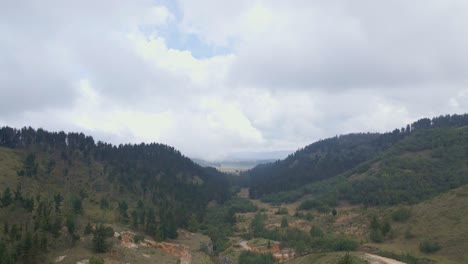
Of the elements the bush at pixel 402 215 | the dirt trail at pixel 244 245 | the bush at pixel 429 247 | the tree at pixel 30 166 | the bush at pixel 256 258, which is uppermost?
the tree at pixel 30 166

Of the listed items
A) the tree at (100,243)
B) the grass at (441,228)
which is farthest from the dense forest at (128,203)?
the grass at (441,228)

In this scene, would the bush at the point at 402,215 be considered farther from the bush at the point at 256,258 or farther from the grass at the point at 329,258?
the grass at the point at 329,258

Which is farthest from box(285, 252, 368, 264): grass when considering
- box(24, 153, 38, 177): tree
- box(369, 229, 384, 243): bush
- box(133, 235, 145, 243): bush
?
box(24, 153, 38, 177): tree

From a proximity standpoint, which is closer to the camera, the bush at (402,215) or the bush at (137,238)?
the bush at (137,238)

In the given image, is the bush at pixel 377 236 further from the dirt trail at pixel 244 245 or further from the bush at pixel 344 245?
the dirt trail at pixel 244 245

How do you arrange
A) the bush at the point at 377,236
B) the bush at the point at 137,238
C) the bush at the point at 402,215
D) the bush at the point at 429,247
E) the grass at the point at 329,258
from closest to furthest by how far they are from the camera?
the grass at the point at 329,258
the bush at the point at 429,247
the bush at the point at 377,236
the bush at the point at 137,238
the bush at the point at 402,215

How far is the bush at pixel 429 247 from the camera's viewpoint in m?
83.7

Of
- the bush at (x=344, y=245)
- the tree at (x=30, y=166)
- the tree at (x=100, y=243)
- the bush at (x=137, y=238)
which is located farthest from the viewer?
the tree at (x=30, y=166)

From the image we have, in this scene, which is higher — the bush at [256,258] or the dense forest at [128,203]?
the dense forest at [128,203]

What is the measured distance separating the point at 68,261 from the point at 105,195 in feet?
258

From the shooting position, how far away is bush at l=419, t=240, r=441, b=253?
8369 centimetres

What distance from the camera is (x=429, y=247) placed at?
3322 inches

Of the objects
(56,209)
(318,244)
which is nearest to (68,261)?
(56,209)

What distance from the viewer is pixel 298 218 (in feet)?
548
